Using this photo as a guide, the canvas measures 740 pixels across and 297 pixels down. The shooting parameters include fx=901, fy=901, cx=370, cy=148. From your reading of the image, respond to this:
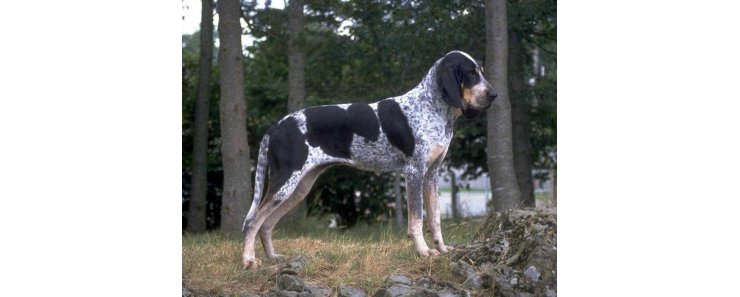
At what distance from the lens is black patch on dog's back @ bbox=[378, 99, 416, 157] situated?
5.20 metres

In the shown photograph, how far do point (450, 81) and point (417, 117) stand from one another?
0.28 m

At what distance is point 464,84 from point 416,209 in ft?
2.52

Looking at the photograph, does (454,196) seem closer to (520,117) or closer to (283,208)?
(520,117)

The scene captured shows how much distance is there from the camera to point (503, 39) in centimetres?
686

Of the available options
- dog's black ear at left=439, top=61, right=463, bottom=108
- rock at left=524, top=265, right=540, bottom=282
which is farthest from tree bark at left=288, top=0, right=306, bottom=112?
rock at left=524, top=265, right=540, bottom=282

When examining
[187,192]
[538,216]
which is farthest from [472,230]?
[187,192]

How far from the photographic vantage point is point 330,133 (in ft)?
17.1

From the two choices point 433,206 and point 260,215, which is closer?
point 260,215

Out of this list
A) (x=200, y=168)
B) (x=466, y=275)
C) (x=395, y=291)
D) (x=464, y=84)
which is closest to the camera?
(x=395, y=291)

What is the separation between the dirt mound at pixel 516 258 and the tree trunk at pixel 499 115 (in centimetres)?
132

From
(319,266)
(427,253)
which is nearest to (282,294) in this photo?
(319,266)

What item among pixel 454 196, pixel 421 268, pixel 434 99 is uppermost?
pixel 434 99

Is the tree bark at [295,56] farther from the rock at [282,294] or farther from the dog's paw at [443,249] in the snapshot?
the rock at [282,294]

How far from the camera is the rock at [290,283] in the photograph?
4.89 metres
